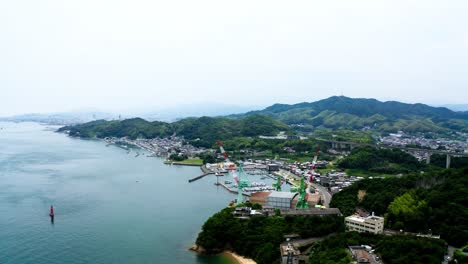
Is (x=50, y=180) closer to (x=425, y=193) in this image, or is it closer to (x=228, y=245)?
(x=228, y=245)

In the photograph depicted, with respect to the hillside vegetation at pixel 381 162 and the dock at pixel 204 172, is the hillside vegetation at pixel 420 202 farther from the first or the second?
the dock at pixel 204 172

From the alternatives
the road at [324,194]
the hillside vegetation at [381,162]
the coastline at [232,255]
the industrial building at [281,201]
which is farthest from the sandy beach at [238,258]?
the hillside vegetation at [381,162]

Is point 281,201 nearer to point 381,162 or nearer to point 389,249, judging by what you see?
point 389,249

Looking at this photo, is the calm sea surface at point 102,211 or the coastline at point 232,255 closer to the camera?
the coastline at point 232,255

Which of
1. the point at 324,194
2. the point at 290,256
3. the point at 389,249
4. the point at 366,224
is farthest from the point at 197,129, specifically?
the point at 389,249

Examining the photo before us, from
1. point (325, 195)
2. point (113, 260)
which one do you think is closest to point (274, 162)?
point (325, 195)

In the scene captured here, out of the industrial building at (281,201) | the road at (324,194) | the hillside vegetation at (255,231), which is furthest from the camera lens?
the road at (324,194)

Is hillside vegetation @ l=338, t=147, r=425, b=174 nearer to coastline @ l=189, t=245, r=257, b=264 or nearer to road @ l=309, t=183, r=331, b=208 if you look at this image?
road @ l=309, t=183, r=331, b=208
